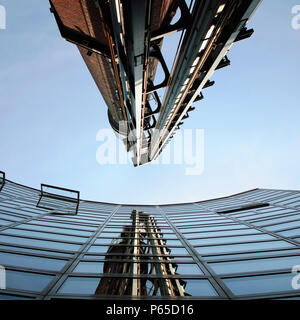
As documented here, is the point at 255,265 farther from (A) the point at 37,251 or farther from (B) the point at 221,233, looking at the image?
(A) the point at 37,251

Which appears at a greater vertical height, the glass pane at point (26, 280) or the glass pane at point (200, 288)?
the glass pane at point (26, 280)

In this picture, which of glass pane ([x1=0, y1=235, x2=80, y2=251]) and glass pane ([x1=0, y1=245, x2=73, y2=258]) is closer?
glass pane ([x1=0, y1=245, x2=73, y2=258])

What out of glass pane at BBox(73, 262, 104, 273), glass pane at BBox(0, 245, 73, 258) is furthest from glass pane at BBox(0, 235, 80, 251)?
glass pane at BBox(73, 262, 104, 273)

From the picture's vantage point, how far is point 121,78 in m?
10.4

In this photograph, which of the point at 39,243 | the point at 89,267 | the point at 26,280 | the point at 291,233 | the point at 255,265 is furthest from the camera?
the point at 291,233

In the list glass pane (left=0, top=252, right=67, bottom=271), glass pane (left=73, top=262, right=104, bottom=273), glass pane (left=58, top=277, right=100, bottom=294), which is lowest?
glass pane (left=73, top=262, right=104, bottom=273)

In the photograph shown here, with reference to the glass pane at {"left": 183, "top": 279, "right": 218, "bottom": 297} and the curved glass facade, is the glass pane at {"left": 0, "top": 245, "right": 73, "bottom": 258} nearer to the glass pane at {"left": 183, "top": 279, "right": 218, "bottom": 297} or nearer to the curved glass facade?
the curved glass facade

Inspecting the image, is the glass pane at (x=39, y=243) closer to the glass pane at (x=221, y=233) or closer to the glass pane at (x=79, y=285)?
the glass pane at (x=79, y=285)

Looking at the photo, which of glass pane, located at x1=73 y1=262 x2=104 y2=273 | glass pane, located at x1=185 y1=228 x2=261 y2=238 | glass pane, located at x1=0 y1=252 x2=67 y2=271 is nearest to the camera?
glass pane, located at x1=0 y1=252 x2=67 y2=271

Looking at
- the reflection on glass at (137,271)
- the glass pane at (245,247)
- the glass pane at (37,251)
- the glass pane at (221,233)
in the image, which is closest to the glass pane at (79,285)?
the reflection on glass at (137,271)

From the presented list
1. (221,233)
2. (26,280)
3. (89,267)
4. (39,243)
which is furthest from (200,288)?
(39,243)

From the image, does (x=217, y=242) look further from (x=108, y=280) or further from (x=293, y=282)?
(x=108, y=280)

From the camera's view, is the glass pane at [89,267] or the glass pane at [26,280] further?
the glass pane at [89,267]
